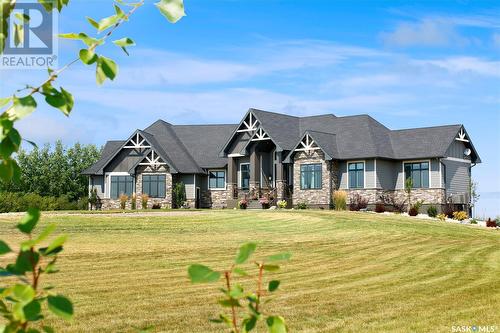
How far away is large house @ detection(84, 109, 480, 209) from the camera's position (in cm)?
3603

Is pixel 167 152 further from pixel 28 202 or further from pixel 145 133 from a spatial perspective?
pixel 28 202

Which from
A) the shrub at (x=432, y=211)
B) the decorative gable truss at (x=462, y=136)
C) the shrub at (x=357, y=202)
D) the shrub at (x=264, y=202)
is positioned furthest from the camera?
the decorative gable truss at (x=462, y=136)

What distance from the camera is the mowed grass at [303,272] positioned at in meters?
8.80

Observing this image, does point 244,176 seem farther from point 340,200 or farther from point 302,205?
point 340,200

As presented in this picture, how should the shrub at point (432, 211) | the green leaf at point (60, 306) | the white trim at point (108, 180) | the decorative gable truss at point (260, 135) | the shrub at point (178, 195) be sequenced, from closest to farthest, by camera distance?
the green leaf at point (60, 306) → the shrub at point (432, 211) → the decorative gable truss at point (260, 135) → the shrub at point (178, 195) → the white trim at point (108, 180)

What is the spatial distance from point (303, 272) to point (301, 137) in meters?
23.8

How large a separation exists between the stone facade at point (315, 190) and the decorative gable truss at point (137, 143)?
1085 cm

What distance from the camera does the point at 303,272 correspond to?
44.2ft

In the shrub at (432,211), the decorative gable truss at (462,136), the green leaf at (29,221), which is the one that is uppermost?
the decorative gable truss at (462,136)

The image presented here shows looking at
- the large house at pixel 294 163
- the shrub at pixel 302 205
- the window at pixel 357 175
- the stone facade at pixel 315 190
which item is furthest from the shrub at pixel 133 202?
the window at pixel 357 175

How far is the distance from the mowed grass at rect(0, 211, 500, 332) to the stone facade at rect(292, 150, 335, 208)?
10.1 metres

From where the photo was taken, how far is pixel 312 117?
42188mm

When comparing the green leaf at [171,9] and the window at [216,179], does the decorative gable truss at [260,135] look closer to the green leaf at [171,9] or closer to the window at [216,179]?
the window at [216,179]

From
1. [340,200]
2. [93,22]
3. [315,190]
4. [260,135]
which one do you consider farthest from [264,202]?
Answer: [93,22]
